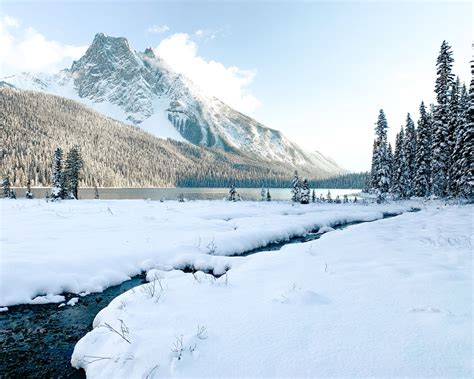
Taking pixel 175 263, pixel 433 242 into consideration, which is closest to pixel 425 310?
pixel 433 242

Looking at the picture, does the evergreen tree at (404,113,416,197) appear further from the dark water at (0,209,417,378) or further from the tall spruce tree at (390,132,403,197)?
the dark water at (0,209,417,378)

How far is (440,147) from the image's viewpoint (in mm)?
37438

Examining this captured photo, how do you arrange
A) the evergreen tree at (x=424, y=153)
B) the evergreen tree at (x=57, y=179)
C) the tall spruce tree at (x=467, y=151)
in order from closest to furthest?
the tall spruce tree at (x=467, y=151), the evergreen tree at (x=424, y=153), the evergreen tree at (x=57, y=179)

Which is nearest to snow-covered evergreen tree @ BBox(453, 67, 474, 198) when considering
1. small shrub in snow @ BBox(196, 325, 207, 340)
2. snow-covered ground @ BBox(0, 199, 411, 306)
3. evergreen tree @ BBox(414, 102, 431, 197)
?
evergreen tree @ BBox(414, 102, 431, 197)

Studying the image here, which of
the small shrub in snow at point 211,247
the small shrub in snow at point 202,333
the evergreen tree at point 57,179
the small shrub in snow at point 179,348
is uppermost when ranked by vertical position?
the evergreen tree at point 57,179

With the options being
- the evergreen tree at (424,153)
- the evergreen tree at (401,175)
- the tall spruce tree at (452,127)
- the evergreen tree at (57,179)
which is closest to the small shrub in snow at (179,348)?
the tall spruce tree at (452,127)

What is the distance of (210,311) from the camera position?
5.59 meters

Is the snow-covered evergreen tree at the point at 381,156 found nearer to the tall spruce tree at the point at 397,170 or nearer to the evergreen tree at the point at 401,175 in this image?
the evergreen tree at the point at 401,175

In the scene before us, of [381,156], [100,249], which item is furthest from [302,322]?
[381,156]

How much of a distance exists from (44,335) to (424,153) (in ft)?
167

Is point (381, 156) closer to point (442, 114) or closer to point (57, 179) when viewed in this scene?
point (442, 114)

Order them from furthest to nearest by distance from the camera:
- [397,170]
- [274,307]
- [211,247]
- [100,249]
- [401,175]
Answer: [397,170]
[401,175]
[211,247]
[100,249]
[274,307]

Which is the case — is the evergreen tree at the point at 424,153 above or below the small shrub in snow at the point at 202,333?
above

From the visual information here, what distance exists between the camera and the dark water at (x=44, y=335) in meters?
5.45
